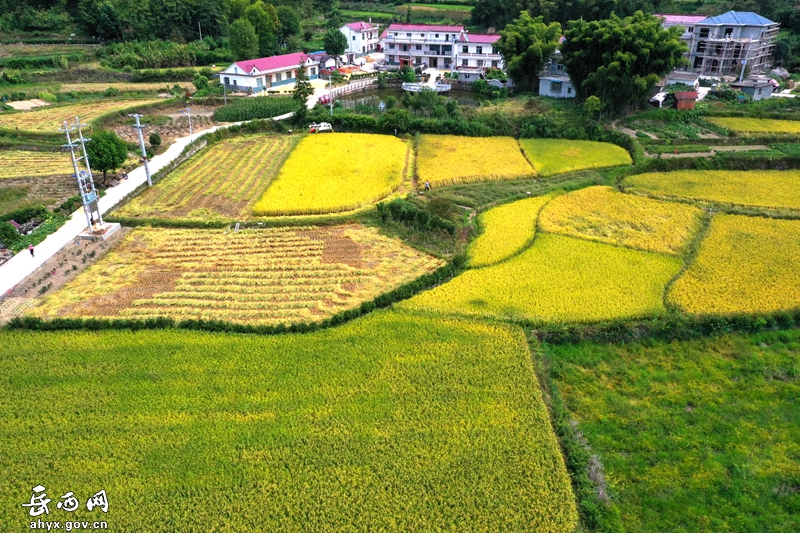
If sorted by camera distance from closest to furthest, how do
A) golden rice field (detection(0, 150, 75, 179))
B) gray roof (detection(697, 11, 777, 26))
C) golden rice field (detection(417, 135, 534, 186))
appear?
golden rice field (detection(417, 135, 534, 186)) < golden rice field (detection(0, 150, 75, 179)) < gray roof (detection(697, 11, 777, 26))

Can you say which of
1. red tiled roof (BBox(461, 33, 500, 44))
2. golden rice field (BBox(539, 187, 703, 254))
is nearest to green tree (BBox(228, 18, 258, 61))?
red tiled roof (BBox(461, 33, 500, 44))

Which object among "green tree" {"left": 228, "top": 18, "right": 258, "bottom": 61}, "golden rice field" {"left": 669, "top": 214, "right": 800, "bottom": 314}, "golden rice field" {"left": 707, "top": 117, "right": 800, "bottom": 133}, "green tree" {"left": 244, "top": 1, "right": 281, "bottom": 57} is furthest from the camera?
"green tree" {"left": 244, "top": 1, "right": 281, "bottom": 57}

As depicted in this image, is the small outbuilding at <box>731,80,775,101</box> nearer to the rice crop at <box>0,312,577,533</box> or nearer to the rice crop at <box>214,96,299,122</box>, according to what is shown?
the rice crop at <box>214,96,299,122</box>

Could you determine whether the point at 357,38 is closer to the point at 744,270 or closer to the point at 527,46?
the point at 527,46

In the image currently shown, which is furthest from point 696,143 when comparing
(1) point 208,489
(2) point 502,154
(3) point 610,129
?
(1) point 208,489

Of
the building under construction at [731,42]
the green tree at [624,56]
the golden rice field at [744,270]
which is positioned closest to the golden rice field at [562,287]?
the golden rice field at [744,270]

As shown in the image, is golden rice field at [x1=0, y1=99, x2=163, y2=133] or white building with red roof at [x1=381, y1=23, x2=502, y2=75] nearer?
golden rice field at [x1=0, y1=99, x2=163, y2=133]
